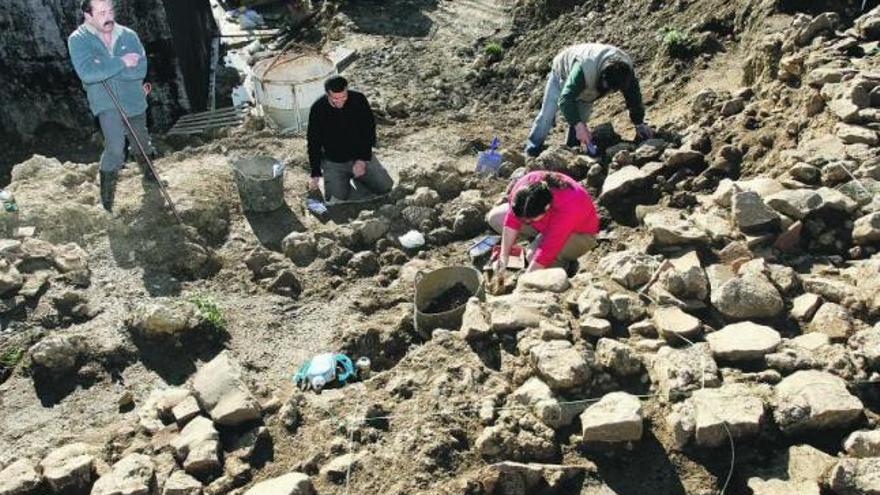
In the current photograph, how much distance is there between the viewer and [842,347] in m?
4.43

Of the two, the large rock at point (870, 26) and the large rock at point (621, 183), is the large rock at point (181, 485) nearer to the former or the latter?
the large rock at point (621, 183)

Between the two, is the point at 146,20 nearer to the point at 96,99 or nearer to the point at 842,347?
the point at 96,99

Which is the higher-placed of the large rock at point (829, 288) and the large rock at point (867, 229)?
the large rock at point (867, 229)

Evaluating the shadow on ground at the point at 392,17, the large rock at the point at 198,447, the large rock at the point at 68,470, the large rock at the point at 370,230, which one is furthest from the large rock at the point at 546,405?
the shadow on ground at the point at 392,17

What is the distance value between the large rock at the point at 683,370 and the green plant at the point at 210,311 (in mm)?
3225

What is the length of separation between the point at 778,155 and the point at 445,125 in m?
3.90

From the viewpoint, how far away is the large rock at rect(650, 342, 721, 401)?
4.33 metres

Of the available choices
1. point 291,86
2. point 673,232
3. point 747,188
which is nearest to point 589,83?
point 747,188

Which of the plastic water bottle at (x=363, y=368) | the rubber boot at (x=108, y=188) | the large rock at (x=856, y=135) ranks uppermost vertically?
the large rock at (x=856, y=135)

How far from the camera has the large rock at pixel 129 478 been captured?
4.29 meters

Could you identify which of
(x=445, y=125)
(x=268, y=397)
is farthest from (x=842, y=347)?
(x=445, y=125)

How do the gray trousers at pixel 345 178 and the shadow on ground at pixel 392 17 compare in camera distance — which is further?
the shadow on ground at pixel 392 17

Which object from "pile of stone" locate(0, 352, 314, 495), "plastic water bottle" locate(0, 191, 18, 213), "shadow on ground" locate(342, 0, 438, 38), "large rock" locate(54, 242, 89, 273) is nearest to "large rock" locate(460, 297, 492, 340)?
"pile of stone" locate(0, 352, 314, 495)

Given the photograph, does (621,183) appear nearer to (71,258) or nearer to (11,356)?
(71,258)
